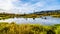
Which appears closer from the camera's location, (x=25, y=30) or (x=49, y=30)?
(x=25, y=30)

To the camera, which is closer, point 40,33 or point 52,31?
point 40,33

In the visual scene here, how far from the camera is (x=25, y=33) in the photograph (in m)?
7.26

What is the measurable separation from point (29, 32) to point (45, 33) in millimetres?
706

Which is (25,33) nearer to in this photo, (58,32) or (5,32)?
(5,32)

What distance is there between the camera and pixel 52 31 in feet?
26.4

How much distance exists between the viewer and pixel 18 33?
7.20 m

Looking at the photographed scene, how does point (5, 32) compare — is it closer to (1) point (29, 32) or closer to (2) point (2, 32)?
(2) point (2, 32)

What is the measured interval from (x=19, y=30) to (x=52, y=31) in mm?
1522

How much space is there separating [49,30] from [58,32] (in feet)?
1.65

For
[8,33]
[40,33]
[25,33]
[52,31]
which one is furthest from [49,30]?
[8,33]

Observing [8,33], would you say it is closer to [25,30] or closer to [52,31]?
[25,30]

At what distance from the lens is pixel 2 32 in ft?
24.6

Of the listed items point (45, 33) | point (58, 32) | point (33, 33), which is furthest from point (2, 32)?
point (58, 32)

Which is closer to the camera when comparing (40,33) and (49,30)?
(40,33)
